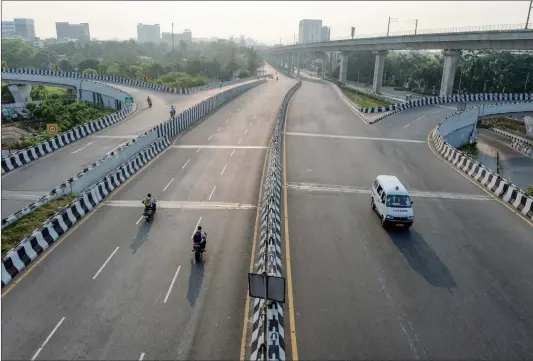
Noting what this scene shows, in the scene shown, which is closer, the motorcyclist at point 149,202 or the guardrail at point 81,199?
the guardrail at point 81,199

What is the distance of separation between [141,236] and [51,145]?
Result: 2045 cm

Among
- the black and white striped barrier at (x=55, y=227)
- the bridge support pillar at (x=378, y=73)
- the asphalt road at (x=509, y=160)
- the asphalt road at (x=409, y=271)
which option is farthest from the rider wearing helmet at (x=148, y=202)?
the bridge support pillar at (x=378, y=73)

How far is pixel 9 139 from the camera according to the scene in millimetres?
42250

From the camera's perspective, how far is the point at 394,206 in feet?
65.3

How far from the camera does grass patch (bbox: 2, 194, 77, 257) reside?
17.9 meters

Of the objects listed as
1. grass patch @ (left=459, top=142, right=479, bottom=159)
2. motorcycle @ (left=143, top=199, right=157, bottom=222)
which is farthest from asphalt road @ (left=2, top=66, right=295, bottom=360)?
grass patch @ (left=459, top=142, right=479, bottom=159)

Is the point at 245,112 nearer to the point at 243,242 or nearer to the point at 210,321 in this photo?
the point at 243,242

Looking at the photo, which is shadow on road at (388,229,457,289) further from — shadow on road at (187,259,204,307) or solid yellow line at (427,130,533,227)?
shadow on road at (187,259,204,307)

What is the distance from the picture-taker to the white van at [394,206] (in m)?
19.6

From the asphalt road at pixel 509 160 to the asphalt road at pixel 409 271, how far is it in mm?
21531

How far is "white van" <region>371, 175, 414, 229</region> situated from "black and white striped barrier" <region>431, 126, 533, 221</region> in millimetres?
7742

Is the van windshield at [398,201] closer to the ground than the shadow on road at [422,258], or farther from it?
farther from it

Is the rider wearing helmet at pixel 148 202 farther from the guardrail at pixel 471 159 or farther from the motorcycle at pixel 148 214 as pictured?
the guardrail at pixel 471 159

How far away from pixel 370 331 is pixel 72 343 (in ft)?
28.7
